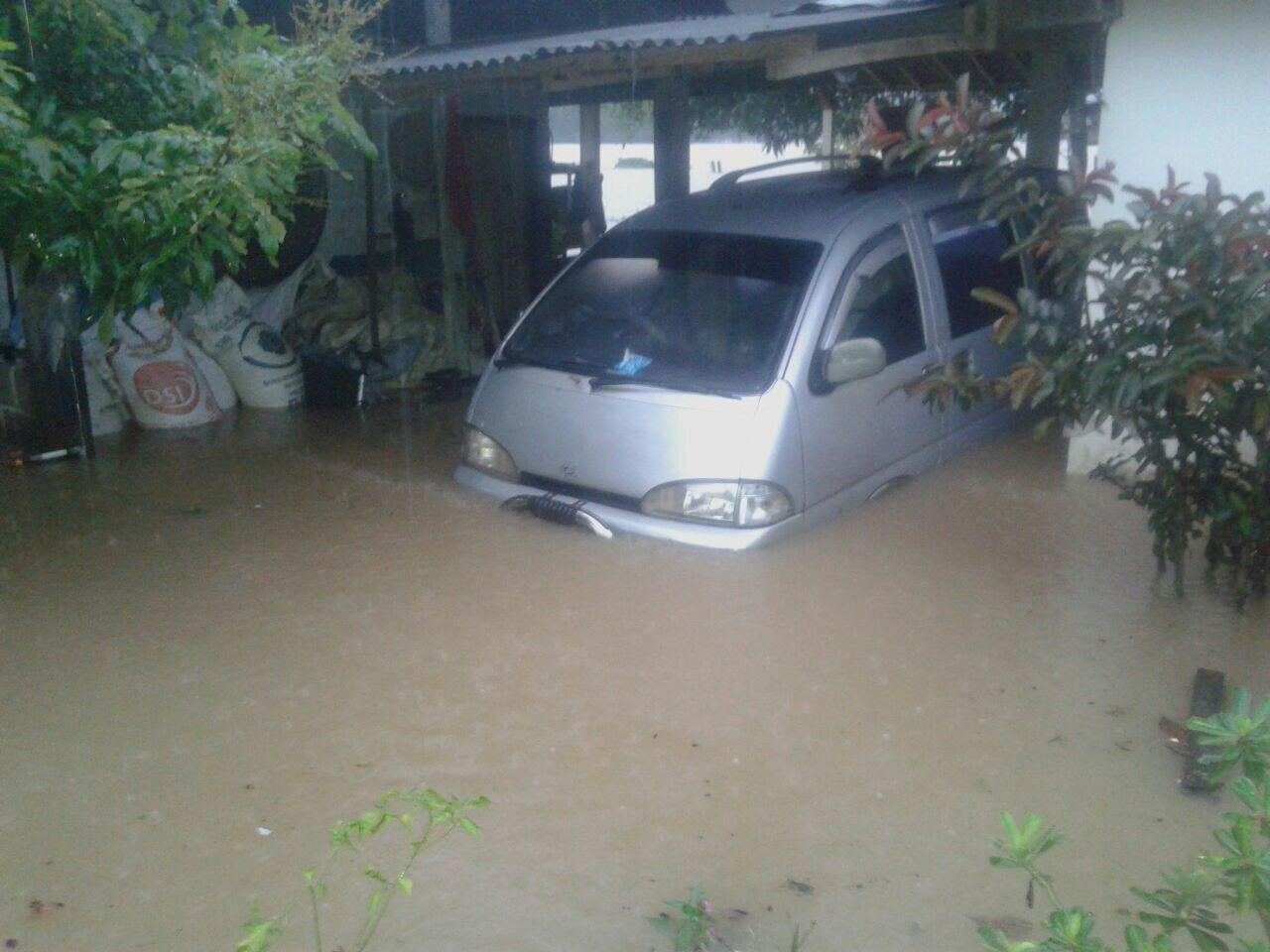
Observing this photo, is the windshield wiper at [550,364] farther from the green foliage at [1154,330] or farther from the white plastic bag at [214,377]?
the white plastic bag at [214,377]

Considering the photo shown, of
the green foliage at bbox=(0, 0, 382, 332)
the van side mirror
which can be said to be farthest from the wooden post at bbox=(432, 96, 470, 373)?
the green foliage at bbox=(0, 0, 382, 332)

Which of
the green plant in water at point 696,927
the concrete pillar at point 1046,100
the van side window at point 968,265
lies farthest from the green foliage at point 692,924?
the concrete pillar at point 1046,100

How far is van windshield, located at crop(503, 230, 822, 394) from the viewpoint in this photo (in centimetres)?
565

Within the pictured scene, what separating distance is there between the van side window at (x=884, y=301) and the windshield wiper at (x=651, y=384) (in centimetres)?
57

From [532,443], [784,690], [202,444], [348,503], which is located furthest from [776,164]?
[202,444]

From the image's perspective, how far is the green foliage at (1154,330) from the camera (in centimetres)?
421

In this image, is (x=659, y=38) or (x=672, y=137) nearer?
Result: (x=659, y=38)

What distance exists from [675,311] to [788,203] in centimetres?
87

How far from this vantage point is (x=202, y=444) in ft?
27.2

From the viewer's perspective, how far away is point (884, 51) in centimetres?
676

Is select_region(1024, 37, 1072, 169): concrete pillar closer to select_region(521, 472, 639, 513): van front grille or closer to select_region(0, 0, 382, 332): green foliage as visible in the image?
select_region(521, 472, 639, 513): van front grille

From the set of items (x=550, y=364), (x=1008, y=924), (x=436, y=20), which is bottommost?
(x=1008, y=924)

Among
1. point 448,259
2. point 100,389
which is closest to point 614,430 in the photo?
point 100,389

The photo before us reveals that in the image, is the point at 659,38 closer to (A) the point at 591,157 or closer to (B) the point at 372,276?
(B) the point at 372,276
